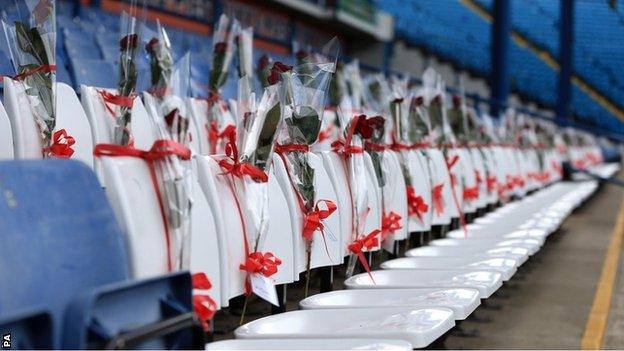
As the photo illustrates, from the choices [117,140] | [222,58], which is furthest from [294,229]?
[222,58]

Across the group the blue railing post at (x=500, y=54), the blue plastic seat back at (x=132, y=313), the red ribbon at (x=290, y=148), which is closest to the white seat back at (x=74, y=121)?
the red ribbon at (x=290, y=148)

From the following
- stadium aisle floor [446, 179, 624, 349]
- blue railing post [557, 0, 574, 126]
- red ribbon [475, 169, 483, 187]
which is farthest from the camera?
blue railing post [557, 0, 574, 126]

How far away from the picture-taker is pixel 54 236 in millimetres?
1506

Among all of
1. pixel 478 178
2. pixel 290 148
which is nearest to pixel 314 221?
pixel 290 148

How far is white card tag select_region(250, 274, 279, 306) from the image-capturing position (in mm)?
2191

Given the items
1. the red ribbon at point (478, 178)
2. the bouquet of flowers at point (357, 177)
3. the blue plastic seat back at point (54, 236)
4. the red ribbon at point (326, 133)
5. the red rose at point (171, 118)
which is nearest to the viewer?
the blue plastic seat back at point (54, 236)

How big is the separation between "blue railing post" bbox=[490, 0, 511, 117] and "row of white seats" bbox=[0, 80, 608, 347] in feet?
27.4

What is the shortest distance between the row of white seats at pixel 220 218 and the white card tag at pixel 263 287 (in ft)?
0.10

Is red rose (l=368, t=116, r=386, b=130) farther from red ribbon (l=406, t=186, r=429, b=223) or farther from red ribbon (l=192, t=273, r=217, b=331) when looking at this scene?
red ribbon (l=192, t=273, r=217, b=331)

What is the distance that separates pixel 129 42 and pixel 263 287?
837 millimetres

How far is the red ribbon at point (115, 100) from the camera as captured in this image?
2863 mm

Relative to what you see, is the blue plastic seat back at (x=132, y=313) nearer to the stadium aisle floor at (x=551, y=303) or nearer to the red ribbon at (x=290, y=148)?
the red ribbon at (x=290, y=148)

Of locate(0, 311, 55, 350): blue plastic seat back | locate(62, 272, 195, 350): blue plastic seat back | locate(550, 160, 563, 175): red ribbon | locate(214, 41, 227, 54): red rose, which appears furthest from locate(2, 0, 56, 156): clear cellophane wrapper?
locate(550, 160, 563, 175): red ribbon

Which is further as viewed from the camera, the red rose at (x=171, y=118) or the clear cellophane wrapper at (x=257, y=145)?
the clear cellophane wrapper at (x=257, y=145)
